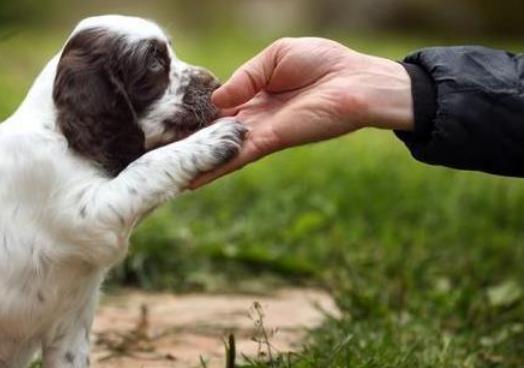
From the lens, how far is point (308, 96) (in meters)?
5.06

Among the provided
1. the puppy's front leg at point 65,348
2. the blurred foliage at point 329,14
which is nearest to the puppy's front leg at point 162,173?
the puppy's front leg at point 65,348

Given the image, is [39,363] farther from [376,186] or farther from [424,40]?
[424,40]

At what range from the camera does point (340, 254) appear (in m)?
7.55

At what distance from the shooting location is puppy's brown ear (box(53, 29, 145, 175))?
15.8ft

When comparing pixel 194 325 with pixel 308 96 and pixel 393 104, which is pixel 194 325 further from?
pixel 393 104

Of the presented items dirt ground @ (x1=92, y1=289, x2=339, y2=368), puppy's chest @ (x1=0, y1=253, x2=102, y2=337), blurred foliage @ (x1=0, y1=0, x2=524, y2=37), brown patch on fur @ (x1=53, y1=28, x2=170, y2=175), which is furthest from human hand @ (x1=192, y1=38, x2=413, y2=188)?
blurred foliage @ (x1=0, y1=0, x2=524, y2=37)

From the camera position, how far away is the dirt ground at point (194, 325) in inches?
227

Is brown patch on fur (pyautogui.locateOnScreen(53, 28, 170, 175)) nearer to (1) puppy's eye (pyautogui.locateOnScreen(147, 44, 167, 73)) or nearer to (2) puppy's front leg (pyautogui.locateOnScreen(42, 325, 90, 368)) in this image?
(1) puppy's eye (pyautogui.locateOnScreen(147, 44, 167, 73))

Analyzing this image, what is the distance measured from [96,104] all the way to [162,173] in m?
0.36

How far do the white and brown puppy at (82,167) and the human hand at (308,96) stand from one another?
0.15 meters

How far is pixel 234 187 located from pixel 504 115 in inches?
180

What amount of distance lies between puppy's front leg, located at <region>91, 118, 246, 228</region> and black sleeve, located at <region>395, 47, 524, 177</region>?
71cm

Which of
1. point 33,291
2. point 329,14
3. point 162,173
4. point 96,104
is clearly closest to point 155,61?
point 96,104

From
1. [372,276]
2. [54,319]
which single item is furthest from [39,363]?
[372,276]
